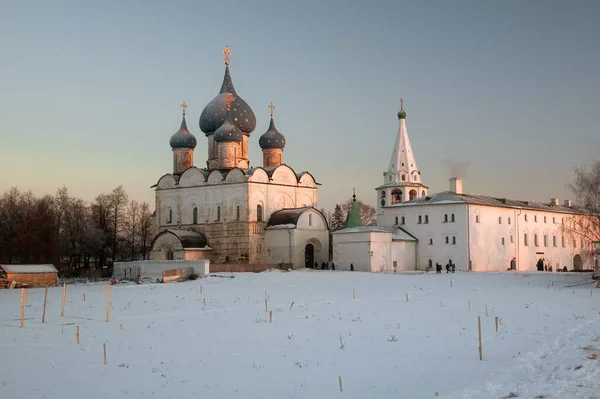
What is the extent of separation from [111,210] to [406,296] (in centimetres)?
4577

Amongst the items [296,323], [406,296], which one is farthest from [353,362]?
[406,296]

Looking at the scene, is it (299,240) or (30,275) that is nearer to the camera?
(30,275)

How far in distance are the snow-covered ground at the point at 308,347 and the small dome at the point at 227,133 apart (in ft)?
78.9

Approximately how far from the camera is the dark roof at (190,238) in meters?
50.7

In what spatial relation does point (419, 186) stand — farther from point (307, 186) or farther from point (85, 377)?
point (85, 377)

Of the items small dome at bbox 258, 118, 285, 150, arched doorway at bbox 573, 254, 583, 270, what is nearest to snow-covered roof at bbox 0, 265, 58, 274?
small dome at bbox 258, 118, 285, 150

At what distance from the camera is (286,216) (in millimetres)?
51406

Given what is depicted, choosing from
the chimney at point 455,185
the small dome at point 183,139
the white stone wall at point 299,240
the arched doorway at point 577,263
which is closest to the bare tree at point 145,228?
the small dome at point 183,139

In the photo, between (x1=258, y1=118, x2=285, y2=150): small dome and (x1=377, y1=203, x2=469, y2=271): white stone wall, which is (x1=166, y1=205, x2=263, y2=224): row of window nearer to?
(x1=258, y1=118, x2=285, y2=150): small dome

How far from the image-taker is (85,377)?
15.2 m


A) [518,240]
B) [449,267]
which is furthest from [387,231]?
[518,240]

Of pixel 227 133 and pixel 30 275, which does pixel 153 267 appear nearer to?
pixel 30 275

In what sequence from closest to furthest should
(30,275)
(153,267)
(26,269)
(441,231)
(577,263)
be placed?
(30,275) < (26,269) < (153,267) < (441,231) < (577,263)

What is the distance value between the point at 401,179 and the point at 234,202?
12.8 m
